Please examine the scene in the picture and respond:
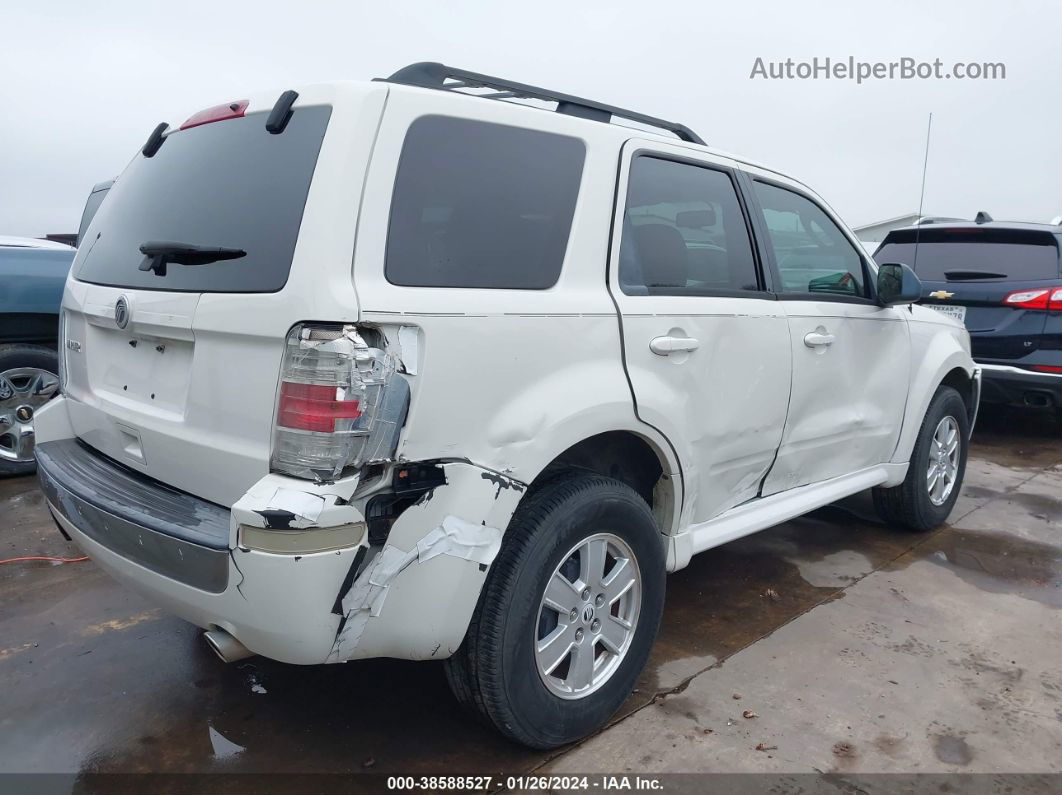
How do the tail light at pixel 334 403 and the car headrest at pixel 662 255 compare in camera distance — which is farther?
the car headrest at pixel 662 255

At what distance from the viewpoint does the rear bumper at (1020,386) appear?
19.6ft

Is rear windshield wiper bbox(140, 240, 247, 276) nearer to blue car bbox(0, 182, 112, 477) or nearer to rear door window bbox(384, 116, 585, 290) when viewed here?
rear door window bbox(384, 116, 585, 290)

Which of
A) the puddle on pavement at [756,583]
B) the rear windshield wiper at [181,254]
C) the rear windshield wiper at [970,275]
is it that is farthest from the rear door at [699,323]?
the rear windshield wiper at [970,275]

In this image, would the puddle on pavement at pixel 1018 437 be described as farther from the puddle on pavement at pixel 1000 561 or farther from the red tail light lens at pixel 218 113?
the red tail light lens at pixel 218 113

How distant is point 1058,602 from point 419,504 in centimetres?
311

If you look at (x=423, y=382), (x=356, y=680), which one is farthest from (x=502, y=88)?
(x=356, y=680)

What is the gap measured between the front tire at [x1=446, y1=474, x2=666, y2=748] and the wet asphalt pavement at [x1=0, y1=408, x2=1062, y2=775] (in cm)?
16

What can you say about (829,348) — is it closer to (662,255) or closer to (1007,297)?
(662,255)

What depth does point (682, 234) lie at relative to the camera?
2814mm

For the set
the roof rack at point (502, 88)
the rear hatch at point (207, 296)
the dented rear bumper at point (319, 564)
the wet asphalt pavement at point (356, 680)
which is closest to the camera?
the dented rear bumper at point (319, 564)

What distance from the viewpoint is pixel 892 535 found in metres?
4.41

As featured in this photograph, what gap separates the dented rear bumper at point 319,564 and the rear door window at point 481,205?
0.52 meters

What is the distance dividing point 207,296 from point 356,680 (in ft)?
4.72

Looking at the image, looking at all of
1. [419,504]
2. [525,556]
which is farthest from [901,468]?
[419,504]
